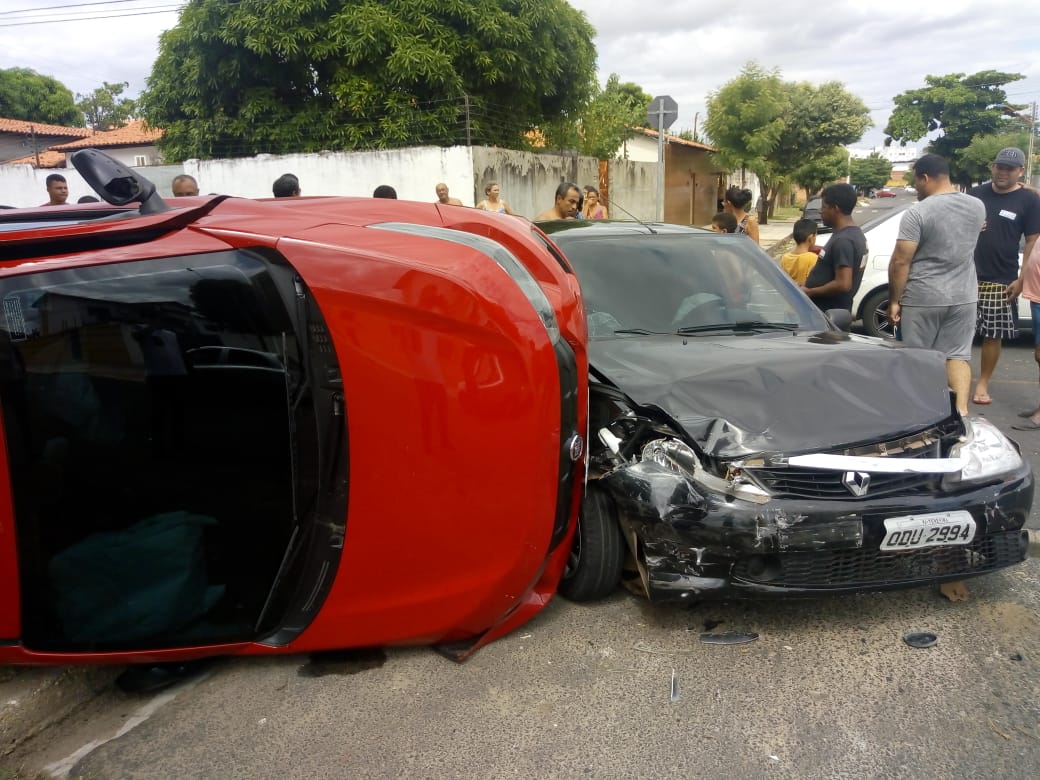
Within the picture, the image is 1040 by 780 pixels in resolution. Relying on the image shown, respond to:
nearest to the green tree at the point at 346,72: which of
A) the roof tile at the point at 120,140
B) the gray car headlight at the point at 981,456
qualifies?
the gray car headlight at the point at 981,456

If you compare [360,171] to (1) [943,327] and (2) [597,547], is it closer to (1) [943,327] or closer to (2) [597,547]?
(1) [943,327]

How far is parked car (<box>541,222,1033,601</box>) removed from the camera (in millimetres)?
2691

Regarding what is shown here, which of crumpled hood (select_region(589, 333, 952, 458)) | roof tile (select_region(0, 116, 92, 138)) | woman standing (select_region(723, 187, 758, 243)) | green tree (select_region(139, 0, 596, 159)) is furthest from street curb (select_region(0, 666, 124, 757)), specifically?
roof tile (select_region(0, 116, 92, 138))

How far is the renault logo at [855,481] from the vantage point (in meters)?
2.70

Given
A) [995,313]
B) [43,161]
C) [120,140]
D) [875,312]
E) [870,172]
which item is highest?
[120,140]

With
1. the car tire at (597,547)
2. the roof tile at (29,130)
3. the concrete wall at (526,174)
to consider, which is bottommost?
the car tire at (597,547)

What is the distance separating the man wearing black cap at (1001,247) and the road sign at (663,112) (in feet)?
17.2

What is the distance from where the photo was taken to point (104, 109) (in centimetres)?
A: 5812

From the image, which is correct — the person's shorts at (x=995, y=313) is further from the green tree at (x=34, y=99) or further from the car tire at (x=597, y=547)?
the green tree at (x=34, y=99)

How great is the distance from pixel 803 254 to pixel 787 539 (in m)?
3.97

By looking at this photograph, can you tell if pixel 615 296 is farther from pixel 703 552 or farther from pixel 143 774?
pixel 143 774

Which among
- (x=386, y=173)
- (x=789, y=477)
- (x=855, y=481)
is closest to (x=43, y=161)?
(x=386, y=173)

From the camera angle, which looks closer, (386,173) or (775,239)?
(386,173)

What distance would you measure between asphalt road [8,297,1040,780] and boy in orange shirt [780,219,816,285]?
11.0ft
